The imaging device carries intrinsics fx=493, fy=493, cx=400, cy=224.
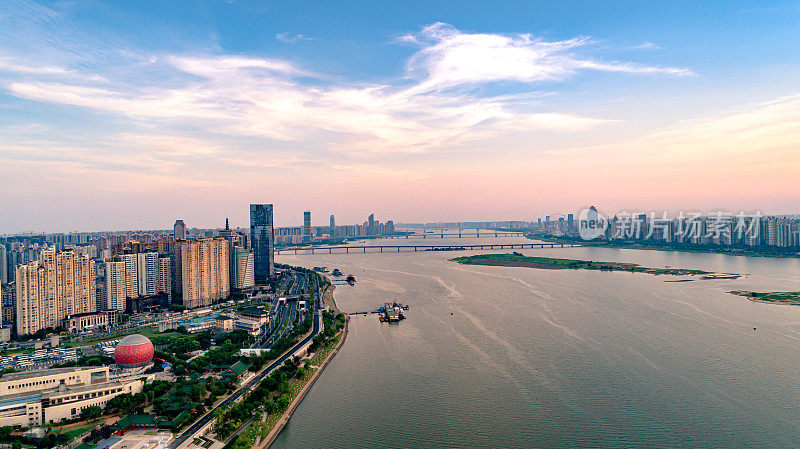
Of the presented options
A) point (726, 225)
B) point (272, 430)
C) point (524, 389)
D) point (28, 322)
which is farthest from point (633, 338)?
point (726, 225)

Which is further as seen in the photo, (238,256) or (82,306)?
(238,256)

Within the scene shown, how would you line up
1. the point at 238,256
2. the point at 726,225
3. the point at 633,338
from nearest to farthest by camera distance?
the point at 633,338, the point at 238,256, the point at 726,225

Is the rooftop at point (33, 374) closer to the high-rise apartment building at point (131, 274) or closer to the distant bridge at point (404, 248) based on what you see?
the high-rise apartment building at point (131, 274)

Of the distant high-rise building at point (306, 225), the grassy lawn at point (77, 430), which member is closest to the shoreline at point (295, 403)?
the grassy lawn at point (77, 430)

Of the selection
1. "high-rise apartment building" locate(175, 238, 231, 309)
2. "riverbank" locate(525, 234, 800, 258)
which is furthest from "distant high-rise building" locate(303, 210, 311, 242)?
"high-rise apartment building" locate(175, 238, 231, 309)

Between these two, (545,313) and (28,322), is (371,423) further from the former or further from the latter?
(28,322)

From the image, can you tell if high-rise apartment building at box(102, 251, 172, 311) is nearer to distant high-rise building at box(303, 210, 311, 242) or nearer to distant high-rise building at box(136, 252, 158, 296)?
distant high-rise building at box(136, 252, 158, 296)
